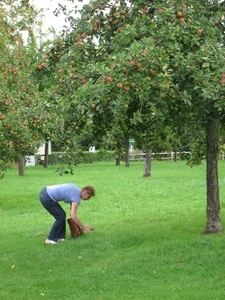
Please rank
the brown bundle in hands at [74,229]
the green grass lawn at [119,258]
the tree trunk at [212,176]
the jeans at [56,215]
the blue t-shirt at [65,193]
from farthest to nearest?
the brown bundle in hands at [74,229], the jeans at [56,215], the blue t-shirt at [65,193], the tree trunk at [212,176], the green grass lawn at [119,258]

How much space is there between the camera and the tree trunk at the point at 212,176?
9.36 m

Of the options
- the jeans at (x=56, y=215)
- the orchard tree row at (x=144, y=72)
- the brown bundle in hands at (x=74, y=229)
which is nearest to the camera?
the orchard tree row at (x=144, y=72)

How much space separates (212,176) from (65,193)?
234cm

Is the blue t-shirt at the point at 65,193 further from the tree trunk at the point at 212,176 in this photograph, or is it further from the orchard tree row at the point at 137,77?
the tree trunk at the point at 212,176

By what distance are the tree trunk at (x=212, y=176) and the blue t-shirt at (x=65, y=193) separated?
2.06 meters

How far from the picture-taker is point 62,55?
909 cm

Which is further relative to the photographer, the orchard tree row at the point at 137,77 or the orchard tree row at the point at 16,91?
the orchard tree row at the point at 16,91

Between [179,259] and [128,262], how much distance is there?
68 cm

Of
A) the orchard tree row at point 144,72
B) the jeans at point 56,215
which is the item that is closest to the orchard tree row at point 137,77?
the orchard tree row at point 144,72

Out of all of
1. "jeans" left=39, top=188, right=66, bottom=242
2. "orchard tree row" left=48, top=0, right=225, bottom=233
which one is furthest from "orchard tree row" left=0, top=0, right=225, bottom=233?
"jeans" left=39, top=188, right=66, bottom=242

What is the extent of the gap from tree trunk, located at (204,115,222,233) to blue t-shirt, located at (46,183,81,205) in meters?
2.06

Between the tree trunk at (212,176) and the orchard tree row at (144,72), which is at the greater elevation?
the orchard tree row at (144,72)

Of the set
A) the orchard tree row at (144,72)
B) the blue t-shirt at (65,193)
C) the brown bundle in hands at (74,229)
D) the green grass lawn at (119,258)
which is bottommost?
the green grass lawn at (119,258)

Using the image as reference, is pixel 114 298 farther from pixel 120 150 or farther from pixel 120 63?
pixel 120 63
